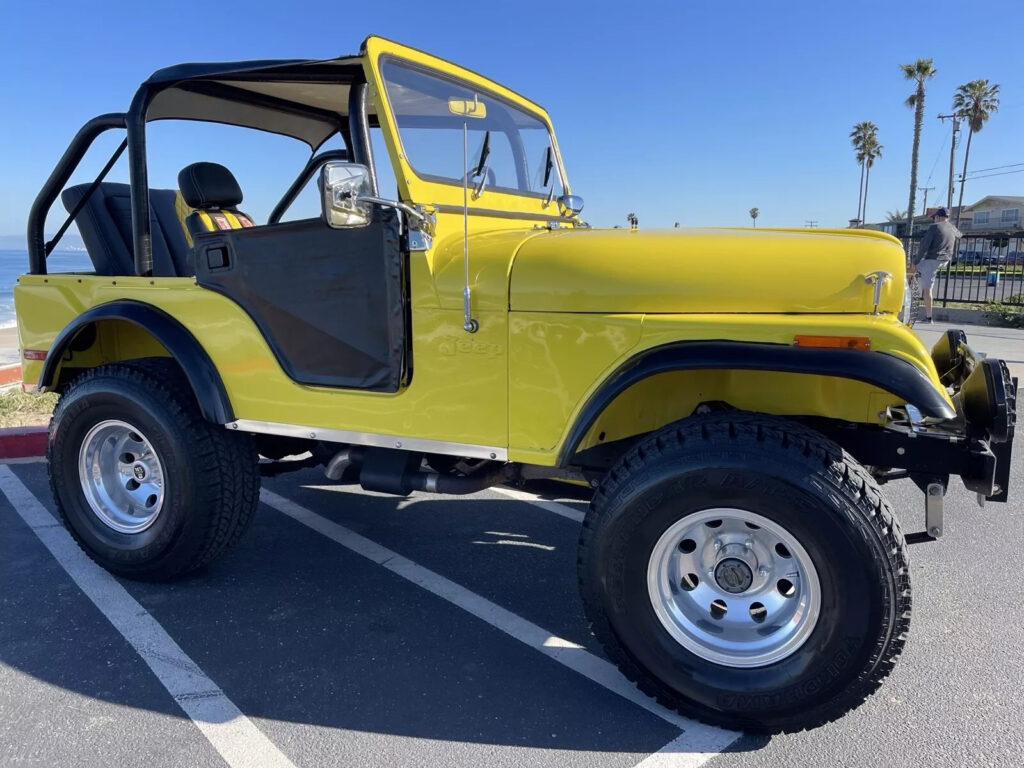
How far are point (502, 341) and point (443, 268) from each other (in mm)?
353

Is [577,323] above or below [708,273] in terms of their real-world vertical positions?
below

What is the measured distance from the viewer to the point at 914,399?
6.69 feet

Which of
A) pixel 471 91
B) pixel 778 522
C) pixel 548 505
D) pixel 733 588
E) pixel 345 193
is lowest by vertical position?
pixel 548 505

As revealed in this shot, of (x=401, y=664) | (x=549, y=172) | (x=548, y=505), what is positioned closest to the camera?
(x=401, y=664)

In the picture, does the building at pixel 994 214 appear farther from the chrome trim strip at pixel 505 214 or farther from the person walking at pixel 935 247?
the chrome trim strip at pixel 505 214

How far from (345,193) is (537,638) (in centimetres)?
181

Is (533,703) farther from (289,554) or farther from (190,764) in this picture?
(289,554)

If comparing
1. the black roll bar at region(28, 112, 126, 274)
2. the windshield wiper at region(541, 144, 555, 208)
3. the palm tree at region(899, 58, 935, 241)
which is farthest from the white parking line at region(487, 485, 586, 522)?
the palm tree at region(899, 58, 935, 241)

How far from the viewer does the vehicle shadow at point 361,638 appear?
2.37m

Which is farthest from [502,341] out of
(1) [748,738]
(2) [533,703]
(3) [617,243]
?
(1) [748,738]

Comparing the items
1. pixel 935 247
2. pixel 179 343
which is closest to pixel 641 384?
pixel 179 343

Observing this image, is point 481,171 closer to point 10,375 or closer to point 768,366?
point 768,366

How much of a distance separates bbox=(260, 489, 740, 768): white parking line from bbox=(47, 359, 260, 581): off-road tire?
2.27 ft

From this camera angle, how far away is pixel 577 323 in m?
2.43
